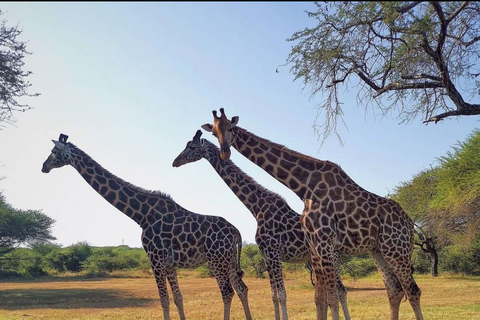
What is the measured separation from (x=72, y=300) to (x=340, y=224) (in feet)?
45.8

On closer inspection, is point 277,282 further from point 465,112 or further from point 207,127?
point 465,112

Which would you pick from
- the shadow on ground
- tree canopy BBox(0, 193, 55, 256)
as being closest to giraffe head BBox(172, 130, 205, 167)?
the shadow on ground

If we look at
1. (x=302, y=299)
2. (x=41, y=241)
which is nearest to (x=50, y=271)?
(x=41, y=241)

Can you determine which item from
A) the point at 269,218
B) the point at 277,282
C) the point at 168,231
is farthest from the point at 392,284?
the point at 168,231

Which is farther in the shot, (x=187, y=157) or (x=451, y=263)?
(x=451, y=263)

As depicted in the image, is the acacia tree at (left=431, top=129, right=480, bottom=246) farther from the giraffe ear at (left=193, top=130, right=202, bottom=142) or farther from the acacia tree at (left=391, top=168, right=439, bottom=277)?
the giraffe ear at (left=193, top=130, right=202, bottom=142)

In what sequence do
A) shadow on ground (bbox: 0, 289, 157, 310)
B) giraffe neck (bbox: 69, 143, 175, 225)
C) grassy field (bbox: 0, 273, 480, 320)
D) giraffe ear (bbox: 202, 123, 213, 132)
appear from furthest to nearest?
shadow on ground (bbox: 0, 289, 157, 310)
grassy field (bbox: 0, 273, 480, 320)
giraffe neck (bbox: 69, 143, 175, 225)
giraffe ear (bbox: 202, 123, 213, 132)

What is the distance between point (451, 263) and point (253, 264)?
11898 millimetres

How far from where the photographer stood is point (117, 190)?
33.9 feet

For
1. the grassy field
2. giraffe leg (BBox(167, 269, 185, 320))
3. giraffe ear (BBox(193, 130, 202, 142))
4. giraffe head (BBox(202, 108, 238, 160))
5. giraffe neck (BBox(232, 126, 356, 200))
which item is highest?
giraffe ear (BBox(193, 130, 202, 142))

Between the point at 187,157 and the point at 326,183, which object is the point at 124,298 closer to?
the point at 187,157

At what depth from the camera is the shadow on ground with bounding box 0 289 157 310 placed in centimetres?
1653

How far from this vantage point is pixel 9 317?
12656 mm

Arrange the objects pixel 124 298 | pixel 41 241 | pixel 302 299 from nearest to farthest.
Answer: pixel 302 299, pixel 124 298, pixel 41 241
